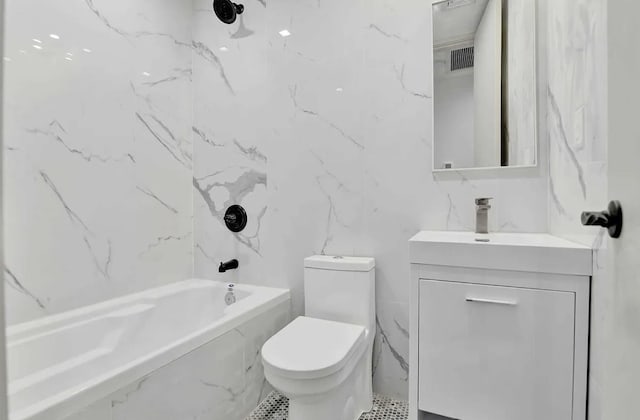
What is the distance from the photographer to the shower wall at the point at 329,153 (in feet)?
5.98

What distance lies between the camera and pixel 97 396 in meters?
1.06

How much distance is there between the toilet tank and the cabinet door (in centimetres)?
40

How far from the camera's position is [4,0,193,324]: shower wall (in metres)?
1.53

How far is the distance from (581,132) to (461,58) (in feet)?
2.50

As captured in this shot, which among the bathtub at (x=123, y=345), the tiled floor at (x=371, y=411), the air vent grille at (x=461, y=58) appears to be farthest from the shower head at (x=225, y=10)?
the tiled floor at (x=371, y=411)

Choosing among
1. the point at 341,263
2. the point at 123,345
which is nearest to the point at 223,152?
the point at 341,263

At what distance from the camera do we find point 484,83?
5.67ft

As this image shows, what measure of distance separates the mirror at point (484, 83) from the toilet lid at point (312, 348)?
0.98m

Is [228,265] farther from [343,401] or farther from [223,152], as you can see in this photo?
[343,401]

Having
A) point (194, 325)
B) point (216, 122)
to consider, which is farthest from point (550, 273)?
point (216, 122)

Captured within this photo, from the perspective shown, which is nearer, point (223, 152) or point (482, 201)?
point (482, 201)

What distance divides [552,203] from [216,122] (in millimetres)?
1995

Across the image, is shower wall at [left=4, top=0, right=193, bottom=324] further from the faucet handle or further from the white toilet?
the faucet handle

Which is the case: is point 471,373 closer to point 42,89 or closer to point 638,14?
point 638,14
